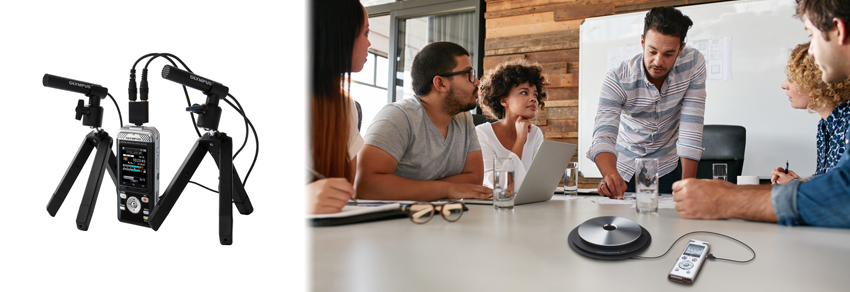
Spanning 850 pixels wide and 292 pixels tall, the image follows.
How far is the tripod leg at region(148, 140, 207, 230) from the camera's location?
3.07ft

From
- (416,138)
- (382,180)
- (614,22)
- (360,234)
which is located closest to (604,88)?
(416,138)

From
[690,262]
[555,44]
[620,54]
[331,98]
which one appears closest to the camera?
[690,262]

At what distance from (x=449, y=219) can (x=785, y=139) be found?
2.36 metres

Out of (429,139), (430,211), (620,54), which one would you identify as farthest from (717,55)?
(430,211)

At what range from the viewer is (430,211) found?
0.72 m

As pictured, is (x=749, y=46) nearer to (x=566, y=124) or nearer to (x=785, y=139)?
(x=785, y=139)

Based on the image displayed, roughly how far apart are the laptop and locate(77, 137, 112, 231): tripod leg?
0.86 meters

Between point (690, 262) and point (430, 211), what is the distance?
1.17ft

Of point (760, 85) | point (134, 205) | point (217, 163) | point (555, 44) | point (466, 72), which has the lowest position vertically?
point (134, 205)

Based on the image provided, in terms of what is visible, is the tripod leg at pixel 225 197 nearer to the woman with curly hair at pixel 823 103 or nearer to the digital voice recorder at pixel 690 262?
the digital voice recorder at pixel 690 262

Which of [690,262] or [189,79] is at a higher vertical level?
[189,79]

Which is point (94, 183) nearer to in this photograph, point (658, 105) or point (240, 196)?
point (240, 196)

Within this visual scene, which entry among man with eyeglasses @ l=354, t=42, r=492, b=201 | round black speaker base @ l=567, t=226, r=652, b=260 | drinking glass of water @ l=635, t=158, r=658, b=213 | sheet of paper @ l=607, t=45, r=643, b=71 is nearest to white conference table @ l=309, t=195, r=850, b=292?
round black speaker base @ l=567, t=226, r=652, b=260

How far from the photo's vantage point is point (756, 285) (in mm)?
422
